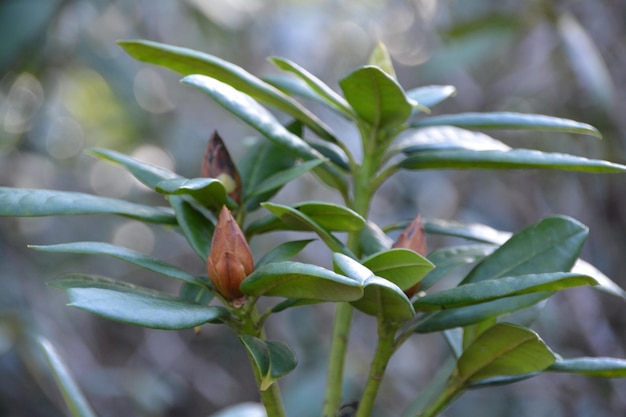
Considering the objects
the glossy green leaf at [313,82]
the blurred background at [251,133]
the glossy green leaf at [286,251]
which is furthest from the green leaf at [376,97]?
the blurred background at [251,133]

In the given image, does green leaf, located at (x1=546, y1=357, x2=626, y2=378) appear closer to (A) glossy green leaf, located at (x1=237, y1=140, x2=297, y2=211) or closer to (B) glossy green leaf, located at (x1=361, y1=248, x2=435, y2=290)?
(B) glossy green leaf, located at (x1=361, y1=248, x2=435, y2=290)

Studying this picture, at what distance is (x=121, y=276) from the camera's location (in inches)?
111

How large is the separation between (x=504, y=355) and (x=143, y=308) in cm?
27

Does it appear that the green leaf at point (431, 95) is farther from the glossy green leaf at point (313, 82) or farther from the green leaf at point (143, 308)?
the green leaf at point (143, 308)

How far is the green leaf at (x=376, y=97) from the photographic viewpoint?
0.55 m

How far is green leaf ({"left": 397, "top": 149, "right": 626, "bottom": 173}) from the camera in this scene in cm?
52

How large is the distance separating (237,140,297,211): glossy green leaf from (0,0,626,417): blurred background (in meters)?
1.13

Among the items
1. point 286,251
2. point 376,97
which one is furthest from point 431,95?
point 286,251

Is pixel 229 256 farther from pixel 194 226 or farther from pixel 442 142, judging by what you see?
pixel 442 142

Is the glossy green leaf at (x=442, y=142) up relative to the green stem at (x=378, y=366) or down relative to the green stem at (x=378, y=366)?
up

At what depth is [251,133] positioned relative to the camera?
2.71 meters

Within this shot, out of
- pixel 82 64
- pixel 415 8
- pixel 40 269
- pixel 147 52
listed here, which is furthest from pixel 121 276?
pixel 147 52

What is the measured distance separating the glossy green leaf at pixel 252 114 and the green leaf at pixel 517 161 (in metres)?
0.10

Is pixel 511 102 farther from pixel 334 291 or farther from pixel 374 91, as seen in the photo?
pixel 334 291
